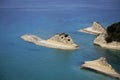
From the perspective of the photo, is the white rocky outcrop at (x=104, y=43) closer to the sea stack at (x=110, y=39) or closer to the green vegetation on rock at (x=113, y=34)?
the sea stack at (x=110, y=39)

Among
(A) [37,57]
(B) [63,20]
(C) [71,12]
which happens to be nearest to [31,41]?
(A) [37,57]

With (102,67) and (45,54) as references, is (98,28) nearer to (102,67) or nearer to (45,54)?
(45,54)

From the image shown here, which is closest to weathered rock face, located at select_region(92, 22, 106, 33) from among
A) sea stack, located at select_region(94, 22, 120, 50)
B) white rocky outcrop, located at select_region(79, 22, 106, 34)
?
white rocky outcrop, located at select_region(79, 22, 106, 34)

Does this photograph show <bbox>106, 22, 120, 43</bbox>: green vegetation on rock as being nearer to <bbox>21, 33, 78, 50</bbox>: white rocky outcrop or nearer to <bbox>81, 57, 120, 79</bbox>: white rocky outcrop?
<bbox>21, 33, 78, 50</bbox>: white rocky outcrop

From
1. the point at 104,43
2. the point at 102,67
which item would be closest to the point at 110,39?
the point at 104,43

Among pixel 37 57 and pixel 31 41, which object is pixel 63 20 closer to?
pixel 31 41
